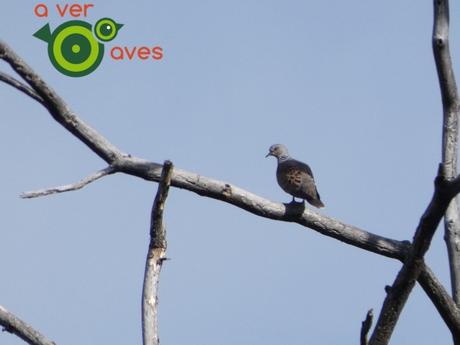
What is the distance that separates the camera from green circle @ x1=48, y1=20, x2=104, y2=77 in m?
8.53

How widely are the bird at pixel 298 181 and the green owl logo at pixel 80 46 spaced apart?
80.8 inches

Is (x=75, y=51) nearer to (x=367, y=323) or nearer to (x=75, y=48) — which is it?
(x=75, y=48)

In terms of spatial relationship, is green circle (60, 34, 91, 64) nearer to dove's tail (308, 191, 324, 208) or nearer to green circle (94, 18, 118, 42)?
green circle (94, 18, 118, 42)

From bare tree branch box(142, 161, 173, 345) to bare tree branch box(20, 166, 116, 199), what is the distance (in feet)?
2.20

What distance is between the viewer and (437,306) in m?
6.52

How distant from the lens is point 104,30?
9.00 meters

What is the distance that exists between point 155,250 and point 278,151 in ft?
19.3

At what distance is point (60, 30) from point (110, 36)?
58 centimetres

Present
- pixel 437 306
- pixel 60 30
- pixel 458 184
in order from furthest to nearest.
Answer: pixel 60 30
pixel 437 306
pixel 458 184

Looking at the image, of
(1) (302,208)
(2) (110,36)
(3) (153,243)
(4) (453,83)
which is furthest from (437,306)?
(2) (110,36)

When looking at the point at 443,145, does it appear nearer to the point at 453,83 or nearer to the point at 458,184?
the point at 453,83

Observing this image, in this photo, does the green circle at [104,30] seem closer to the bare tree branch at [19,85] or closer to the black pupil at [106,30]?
the black pupil at [106,30]

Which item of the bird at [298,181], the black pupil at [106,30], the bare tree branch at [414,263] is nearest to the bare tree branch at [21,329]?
the bare tree branch at [414,263]

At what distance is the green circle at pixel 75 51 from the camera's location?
8531mm
